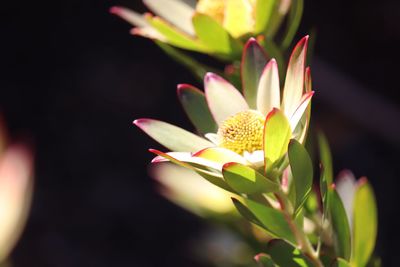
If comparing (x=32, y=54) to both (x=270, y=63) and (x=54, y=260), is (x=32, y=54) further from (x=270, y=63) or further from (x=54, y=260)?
(x=270, y=63)

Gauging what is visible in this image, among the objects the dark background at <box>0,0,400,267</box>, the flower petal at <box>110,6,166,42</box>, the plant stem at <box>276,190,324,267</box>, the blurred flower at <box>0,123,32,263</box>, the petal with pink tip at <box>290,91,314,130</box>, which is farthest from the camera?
the dark background at <box>0,0,400,267</box>

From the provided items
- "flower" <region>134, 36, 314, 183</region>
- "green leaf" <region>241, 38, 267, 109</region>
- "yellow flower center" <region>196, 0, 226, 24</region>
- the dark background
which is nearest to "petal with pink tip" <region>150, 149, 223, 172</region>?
"flower" <region>134, 36, 314, 183</region>

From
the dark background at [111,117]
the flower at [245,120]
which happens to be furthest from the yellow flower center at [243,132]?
the dark background at [111,117]

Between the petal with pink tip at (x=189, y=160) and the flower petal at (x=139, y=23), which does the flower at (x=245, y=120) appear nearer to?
the petal with pink tip at (x=189, y=160)

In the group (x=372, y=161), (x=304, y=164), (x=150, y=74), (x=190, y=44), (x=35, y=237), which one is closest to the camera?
(x=304, y=164)

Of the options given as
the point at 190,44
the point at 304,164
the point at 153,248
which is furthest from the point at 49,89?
the point at 304,164

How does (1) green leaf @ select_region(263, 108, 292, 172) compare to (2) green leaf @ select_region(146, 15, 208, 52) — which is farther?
(2) green leaf @ select_region(146, 15, 208, 52)

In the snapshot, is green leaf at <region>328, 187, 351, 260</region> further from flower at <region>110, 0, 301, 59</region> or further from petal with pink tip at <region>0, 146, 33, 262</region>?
petal with pink tip at <region>0, 146, 33, 262</region>
